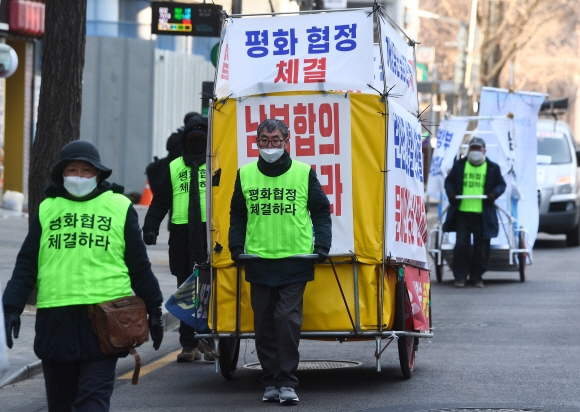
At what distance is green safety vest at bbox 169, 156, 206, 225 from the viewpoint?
10109 mm

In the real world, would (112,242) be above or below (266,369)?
above

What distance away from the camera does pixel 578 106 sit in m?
95.6

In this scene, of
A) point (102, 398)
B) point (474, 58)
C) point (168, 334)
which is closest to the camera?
point (102, 398)

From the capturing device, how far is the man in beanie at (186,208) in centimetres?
1002

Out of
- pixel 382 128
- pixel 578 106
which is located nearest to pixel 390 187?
pixel 382 128

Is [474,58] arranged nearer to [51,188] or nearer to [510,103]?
[510,103]

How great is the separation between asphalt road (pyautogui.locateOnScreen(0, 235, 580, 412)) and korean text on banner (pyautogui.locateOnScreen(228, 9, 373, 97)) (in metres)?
2.00

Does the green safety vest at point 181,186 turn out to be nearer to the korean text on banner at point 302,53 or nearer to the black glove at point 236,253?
the korean text on banner at point 302,53

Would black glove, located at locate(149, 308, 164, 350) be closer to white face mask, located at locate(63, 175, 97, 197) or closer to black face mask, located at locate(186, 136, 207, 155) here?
white face mask, located at locate(63, 175, 97, 197)

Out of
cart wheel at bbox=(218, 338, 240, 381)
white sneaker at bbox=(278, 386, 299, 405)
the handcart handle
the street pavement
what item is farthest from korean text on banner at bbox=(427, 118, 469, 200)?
white sneaker at bbox=(278, 386, 299, 405)

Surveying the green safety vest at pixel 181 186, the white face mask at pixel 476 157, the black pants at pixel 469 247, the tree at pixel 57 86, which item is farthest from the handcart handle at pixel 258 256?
the black pants at pixel 469 247

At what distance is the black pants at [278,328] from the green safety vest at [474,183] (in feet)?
26.3

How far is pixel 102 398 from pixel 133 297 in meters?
0.50

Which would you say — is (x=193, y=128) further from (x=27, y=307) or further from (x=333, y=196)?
(x=27, y=307)
